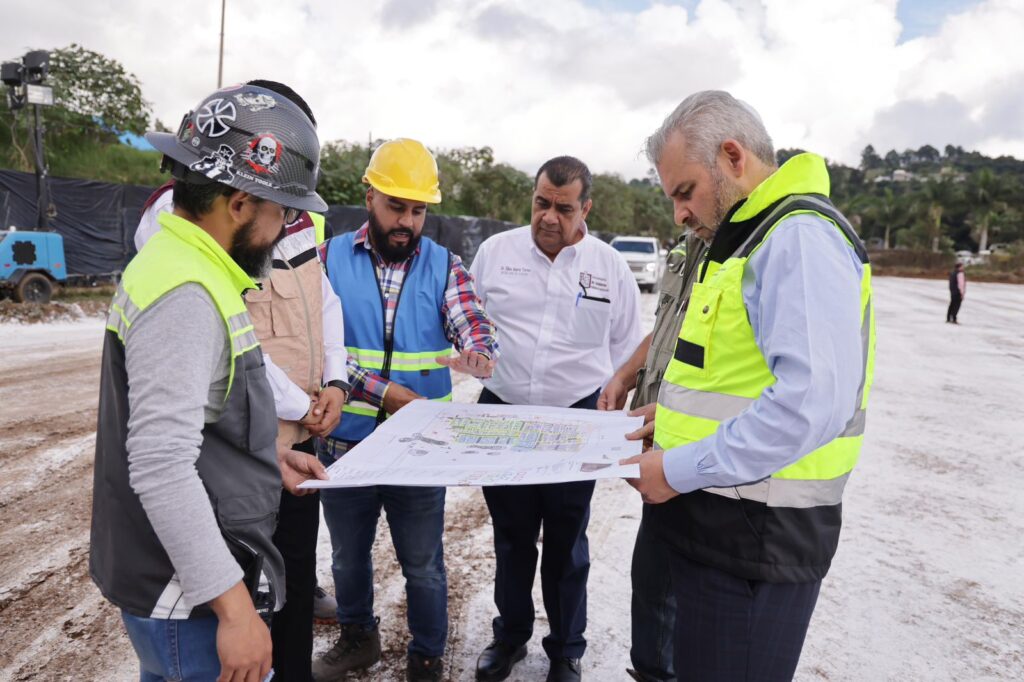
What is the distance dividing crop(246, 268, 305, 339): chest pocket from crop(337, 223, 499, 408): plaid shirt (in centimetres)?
50

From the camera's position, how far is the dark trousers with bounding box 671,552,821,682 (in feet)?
5.70

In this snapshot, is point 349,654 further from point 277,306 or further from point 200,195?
point 200,195

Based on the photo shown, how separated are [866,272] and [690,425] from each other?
54cm

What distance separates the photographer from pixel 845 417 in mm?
1533

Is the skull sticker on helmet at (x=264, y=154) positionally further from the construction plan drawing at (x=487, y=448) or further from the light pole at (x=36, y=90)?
the light pole at (x=36, y=90)

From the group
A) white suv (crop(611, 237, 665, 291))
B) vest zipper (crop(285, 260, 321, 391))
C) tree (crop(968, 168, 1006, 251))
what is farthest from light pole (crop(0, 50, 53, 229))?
tree (crop(968, 168, 1006, 251))

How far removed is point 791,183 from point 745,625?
42.5 inches

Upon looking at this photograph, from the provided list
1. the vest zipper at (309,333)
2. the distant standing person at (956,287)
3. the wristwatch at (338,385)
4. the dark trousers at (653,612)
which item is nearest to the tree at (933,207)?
the distant standing person at (956,287)

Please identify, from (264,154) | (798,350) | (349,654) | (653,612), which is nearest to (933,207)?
(653,612)

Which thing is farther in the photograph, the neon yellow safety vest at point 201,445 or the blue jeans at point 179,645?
the blue jeans at point 179,645

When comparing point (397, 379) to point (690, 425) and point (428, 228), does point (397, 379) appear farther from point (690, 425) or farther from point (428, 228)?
point (428, 228)

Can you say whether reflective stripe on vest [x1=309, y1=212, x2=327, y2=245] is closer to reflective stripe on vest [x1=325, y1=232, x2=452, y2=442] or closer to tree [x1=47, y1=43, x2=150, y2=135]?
reflective stripe on vest [x1=325, y1=232, x2=452, y2=442]

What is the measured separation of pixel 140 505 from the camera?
140 centimetres

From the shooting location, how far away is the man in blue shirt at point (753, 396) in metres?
1.52
